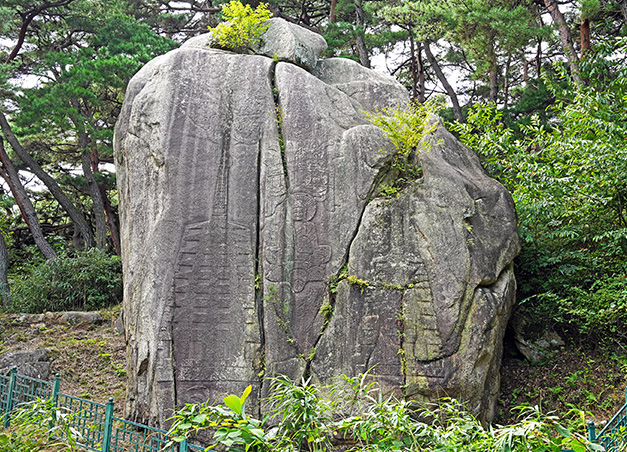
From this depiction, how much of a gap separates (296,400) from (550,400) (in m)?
4.76

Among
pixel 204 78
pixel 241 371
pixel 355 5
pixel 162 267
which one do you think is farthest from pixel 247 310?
pixel 355 5

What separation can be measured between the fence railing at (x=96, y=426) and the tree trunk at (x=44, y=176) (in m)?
8.19

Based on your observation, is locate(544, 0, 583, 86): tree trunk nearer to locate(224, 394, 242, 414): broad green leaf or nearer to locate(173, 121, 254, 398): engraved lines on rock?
locate(173, 121, 254, 398): engraved lines on rock

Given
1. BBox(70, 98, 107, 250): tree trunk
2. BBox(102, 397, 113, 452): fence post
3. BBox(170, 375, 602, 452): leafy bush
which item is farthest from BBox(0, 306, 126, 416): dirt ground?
BBox(170, 375, 602, 452): leafy bush

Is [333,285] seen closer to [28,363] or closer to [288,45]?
[288,45]

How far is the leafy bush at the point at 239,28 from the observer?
7613mm

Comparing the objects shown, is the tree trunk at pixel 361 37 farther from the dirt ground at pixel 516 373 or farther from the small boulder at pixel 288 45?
the dirt ground at pixel 516 373

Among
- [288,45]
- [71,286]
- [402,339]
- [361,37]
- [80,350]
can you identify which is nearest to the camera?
[402,339]

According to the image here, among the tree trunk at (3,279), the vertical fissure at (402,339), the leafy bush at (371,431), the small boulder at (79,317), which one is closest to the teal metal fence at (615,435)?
the leafy bush at (371,431)

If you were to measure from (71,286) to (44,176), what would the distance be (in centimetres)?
394

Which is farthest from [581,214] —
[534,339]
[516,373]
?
[516,373]

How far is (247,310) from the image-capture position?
6297 mm

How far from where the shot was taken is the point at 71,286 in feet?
38.5

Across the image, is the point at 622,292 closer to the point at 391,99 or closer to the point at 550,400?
the point at 550,400
